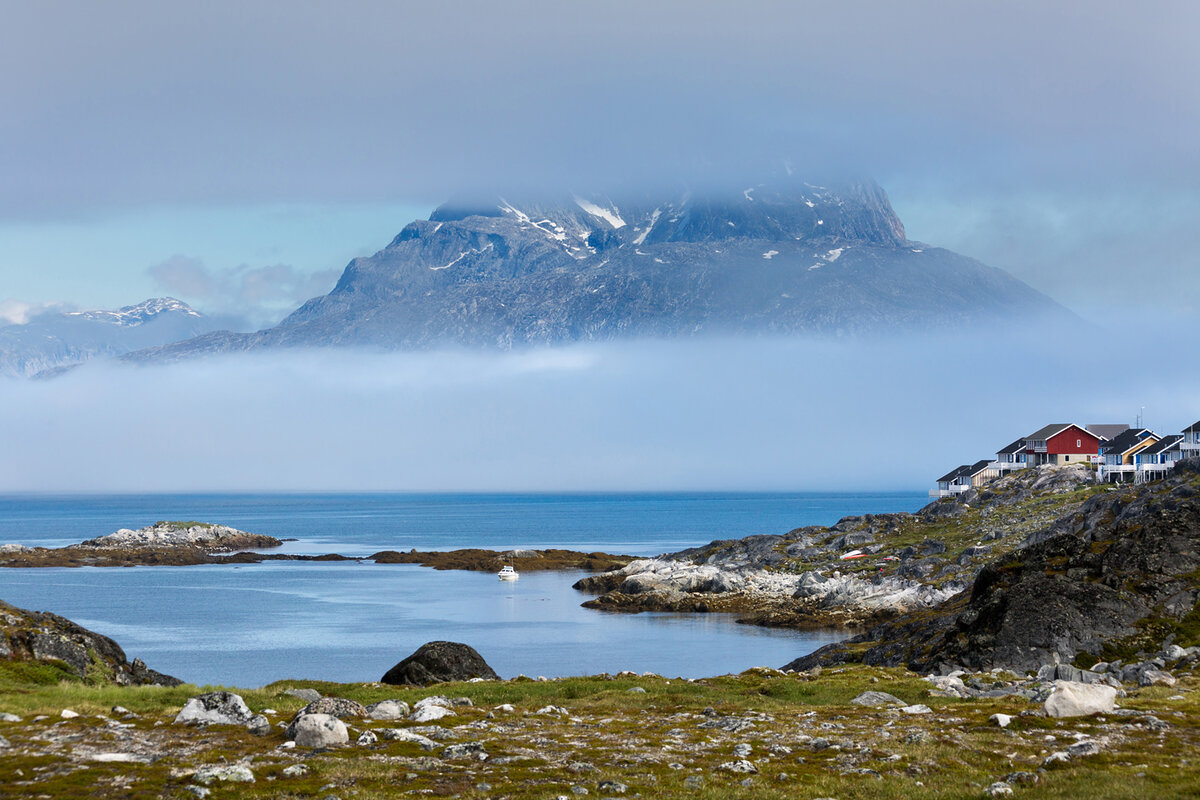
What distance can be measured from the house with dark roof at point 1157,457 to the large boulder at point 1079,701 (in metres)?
126

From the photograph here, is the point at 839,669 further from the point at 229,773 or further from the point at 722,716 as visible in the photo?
the point at 229,773

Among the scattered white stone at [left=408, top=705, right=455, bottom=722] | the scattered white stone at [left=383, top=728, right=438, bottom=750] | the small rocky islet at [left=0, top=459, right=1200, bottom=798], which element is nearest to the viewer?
the small rocky islet at [left=0, top=459, right=1200, bottom=798]

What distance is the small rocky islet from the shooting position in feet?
69.9

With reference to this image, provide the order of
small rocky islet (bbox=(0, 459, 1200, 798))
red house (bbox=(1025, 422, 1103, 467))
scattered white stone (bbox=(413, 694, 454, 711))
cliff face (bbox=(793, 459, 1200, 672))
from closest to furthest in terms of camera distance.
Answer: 1. small rocky islet (bbox=(0, 459, 1200, 798))
2. scattered white stone (bbox=(413, 694, 454, 711))
3. cliff face (bbox=(793, 459, 1200, 672))
4. red house (bbox=(1025, 422, 1103, 467))

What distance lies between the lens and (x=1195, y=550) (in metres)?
50.7

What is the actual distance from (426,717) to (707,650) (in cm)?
7366

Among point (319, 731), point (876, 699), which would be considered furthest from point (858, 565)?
point (319, 731)

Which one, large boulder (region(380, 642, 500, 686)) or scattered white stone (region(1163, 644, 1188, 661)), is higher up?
scattered white stone (region(1163, 644, 1188, 661))

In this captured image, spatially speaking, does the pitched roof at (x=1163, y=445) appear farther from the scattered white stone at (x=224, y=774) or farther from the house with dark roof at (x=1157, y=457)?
the scattered white stone at (x=224, y=774)

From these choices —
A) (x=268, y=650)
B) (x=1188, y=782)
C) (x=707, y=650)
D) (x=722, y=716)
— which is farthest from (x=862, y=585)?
(x=1188, y=782)

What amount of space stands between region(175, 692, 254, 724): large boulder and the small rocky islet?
0.21 feet

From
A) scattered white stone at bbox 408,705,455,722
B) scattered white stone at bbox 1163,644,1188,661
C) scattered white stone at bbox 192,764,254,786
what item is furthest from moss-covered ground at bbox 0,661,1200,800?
scattered white stone at bbox 1163,644,1188,661

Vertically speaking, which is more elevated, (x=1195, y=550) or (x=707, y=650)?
(x=1195, y=550)

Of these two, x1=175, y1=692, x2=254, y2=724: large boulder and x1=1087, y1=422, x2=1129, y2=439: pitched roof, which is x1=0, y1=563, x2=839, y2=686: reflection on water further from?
x1=1087, y1=422, x2=1129, y2=439: pitched roof
